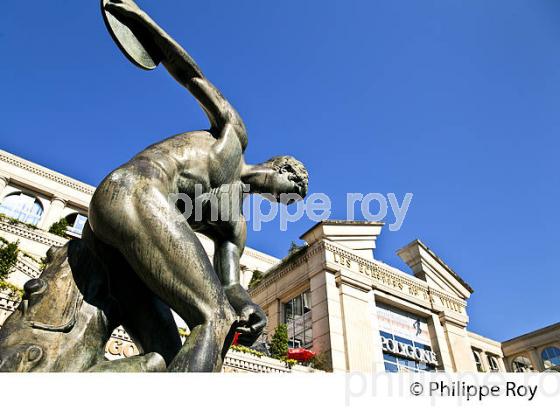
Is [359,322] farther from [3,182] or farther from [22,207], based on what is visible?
[3,182]

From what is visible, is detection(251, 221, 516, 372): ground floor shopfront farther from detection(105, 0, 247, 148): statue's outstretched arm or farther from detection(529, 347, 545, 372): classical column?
detection(105, 0, 247, 148): statue's outstretched arm

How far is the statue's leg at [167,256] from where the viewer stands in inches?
69.2

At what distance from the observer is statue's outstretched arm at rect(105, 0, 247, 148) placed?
237 centimetres

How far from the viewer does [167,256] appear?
177cm

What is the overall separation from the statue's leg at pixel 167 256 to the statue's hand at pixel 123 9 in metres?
1.14

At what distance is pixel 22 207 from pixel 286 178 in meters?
32.4

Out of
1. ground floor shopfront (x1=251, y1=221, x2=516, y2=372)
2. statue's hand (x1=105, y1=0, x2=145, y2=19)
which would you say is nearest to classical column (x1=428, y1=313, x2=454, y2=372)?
ground floor shopfront (x1=251, y1=221, x2=516, y2=372)

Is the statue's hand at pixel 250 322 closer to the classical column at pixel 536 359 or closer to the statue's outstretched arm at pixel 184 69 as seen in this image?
the statue's outstretched arm at pixel 184 69

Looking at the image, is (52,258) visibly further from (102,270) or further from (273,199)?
(273,199)

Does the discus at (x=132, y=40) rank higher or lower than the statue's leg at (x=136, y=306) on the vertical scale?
higher

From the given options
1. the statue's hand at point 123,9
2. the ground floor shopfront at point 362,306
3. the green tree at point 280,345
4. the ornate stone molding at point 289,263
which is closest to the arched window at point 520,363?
the ground floor shopfront at point 362,306

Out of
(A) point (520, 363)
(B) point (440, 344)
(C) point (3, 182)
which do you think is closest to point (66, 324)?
(B) point (440, 344)

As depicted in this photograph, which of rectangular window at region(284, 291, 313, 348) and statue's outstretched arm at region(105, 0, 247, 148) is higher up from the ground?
rectangular window at region(284, 291, 313, 348)

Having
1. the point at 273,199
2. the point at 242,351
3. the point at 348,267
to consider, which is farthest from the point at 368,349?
the point at 273,199
